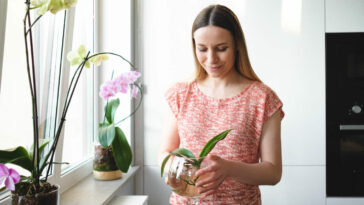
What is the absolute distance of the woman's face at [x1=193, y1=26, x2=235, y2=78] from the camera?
3.28ft

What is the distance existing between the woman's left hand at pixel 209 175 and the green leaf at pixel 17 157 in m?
0.42

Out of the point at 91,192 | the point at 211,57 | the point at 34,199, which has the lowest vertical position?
the point at 91,192

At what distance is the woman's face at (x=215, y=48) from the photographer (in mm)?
1001

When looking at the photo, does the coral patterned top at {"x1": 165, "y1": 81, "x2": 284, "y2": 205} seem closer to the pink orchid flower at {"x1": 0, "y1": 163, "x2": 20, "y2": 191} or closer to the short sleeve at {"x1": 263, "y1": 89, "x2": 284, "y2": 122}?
the short sleeve at {"x1": 263, "y1": 89, "x2": 284, "y2": 122}

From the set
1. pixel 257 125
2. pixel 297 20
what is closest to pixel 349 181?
pixel 297 20

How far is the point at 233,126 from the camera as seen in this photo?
3.47 feet

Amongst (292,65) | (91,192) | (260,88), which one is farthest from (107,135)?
(292,65)

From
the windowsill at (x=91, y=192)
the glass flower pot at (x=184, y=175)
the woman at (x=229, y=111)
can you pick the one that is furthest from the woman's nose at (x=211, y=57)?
the windowsill at (x=91, y=192)

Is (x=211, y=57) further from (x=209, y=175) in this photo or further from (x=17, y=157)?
(x=17, y=157)

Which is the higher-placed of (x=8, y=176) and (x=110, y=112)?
(x=110, y=112)

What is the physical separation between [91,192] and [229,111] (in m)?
0.76

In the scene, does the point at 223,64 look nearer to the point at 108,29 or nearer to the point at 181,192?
the point at 181,192

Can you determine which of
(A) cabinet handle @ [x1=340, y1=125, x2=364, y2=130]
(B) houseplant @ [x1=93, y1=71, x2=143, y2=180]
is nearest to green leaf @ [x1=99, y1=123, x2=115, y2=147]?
(B) houseplant @ [x1=93, y1=71, x2=143, y2=180]

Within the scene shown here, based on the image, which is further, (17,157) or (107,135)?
(107,135)
